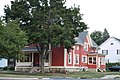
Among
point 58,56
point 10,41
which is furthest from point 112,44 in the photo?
point 10,41

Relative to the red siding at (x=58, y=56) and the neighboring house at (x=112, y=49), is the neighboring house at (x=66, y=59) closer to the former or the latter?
the red siding at (x=58, y=56)

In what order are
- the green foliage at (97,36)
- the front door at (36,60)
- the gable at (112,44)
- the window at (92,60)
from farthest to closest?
the green foliage at (97,36) → the gable at (112,44) → the window at (92,60) → the front door at (36,60)

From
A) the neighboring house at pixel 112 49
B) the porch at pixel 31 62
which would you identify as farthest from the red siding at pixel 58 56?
the neighboring house at pixel 112 49

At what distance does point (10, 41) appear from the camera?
44.9m

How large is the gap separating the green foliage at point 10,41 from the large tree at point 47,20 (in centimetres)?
614

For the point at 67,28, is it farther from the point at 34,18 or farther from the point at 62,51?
the point at 62,51

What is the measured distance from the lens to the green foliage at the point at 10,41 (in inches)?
1711

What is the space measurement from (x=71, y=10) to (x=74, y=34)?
400cm

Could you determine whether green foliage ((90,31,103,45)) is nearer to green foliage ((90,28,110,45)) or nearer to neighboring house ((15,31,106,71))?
green foliage ((90,28,110,45))

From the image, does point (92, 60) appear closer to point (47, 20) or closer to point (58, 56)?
point (58, 56)

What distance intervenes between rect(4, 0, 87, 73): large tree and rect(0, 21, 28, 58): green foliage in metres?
6.14

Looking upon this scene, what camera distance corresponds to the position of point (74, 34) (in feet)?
183

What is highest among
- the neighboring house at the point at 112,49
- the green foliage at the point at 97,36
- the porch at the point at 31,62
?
the green foliage at the point at 97,36

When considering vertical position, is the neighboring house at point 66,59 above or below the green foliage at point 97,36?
A: below
